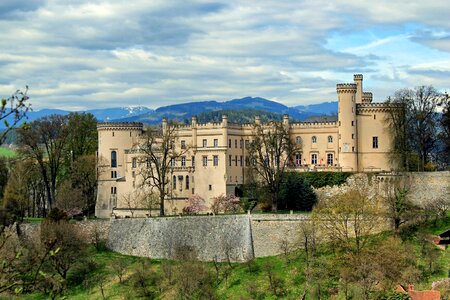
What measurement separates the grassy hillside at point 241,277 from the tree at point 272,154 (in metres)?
9.64

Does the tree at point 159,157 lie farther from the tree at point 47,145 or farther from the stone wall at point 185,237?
the tree at point 47,145

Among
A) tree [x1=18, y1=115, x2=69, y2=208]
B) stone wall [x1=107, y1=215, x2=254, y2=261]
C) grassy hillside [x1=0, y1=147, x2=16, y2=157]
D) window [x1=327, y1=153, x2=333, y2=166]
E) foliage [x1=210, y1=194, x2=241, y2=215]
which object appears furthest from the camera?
grassy hillside [x1=0, y1=147, x2=16, y2=157]

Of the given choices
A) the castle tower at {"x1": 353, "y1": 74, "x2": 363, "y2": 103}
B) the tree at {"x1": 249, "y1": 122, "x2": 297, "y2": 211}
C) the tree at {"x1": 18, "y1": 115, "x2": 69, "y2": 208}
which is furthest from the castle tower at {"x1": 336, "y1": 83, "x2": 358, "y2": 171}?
the tree at {"x1": 18, "y1": 115, "x2": 69, "y2": 208}

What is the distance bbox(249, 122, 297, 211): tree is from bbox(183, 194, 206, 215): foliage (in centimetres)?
542

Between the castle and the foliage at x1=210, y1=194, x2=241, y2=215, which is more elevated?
the castle

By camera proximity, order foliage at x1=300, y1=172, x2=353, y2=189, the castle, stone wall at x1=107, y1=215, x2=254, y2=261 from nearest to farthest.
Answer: stone wall at x1=107, y1=215, x2=254, y2=261 → foliage at x1=300, y1=172, x2=353, y2=189 → the castle

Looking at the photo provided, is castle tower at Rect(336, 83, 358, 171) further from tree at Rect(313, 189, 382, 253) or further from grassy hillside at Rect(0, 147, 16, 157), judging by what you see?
grassy hillside at Rect(0, 147, 16, 157)

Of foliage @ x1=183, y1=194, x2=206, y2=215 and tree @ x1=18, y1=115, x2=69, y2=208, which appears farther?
tree @ x1=18, y1=115, x2=69, y2=208

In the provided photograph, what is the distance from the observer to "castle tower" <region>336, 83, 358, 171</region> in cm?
5972

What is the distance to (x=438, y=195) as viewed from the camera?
171 ft

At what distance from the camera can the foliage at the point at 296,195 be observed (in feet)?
187

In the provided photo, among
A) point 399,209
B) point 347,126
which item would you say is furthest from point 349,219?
point 347,126

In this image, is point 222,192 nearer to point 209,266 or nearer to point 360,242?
point 209,266

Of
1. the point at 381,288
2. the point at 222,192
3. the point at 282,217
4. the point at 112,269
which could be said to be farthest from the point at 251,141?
the point at 381,288
